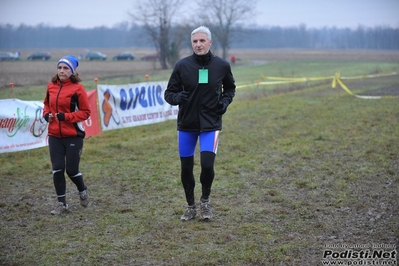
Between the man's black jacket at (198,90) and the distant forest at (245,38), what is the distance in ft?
110

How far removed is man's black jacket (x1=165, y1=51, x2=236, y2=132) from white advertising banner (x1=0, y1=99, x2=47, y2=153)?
503cm

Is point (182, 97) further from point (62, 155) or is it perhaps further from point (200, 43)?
point (62, 155)

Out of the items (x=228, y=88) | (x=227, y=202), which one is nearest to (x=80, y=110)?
(x=228, y=88)

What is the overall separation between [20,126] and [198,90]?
5.45 metres

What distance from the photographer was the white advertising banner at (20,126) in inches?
394

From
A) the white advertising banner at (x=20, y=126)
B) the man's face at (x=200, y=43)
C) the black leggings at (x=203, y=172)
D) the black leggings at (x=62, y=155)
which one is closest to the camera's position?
the man's face at (x=200, y=43)

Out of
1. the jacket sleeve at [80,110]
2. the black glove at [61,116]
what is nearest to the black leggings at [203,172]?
the jacket sleeve at [80,110]

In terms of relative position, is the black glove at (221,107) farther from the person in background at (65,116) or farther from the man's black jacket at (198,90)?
the person in background at (65,116)

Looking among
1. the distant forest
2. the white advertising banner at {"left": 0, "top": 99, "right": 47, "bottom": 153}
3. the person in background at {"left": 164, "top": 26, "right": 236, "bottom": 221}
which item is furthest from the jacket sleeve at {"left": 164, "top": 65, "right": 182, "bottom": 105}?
the distant forest

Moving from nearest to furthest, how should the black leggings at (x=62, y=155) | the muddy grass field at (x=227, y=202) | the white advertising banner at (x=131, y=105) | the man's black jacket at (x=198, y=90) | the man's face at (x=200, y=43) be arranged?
the muddy grass field at (x=227, y=202), the man's face at (x=200, y=43), the man's black jacket at (x=198, y=90), the black leggings at (x=62, y=155), the white advertising banner at (x=131, y=105)

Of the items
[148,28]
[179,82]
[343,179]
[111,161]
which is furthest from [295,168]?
[148,28]

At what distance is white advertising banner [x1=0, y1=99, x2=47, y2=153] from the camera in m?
10.0

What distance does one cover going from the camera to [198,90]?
6.05m

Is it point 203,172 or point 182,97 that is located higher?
point 182,97
